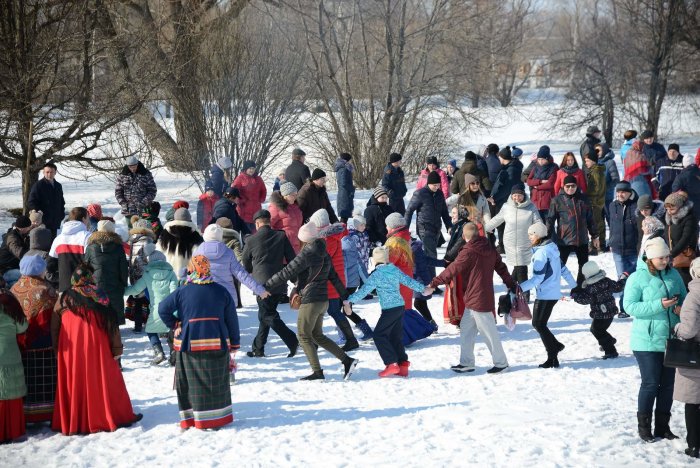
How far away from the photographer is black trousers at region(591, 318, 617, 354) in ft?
29.2

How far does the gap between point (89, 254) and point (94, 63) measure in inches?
288

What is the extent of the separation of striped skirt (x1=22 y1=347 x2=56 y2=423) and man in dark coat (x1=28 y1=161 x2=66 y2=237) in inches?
247

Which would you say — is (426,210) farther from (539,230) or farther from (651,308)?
(651,308)

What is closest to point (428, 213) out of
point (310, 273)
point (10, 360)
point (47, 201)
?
point (310, 273)

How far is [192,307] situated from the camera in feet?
23.5

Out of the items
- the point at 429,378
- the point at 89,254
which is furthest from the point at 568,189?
the point at 89,254

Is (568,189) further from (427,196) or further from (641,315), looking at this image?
(641,315)

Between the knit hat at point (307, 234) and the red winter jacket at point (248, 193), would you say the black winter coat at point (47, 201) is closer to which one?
the red winter jacket at point (248, 193)

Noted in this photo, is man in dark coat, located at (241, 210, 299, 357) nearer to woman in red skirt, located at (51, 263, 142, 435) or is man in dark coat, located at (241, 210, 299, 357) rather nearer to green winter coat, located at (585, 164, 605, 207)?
woman in red skirt, located at (51, 263, 142, 435)

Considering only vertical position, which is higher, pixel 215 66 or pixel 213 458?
pixel 215 66

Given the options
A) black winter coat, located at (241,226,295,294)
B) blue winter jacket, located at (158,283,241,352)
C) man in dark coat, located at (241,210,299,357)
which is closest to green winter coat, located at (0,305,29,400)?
blue winter jacket, located at (158,283,241,352)

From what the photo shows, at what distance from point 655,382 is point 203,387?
11.7 ft

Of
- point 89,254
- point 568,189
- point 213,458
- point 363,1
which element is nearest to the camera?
point 213,458

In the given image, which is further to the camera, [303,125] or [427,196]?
[303,125]
